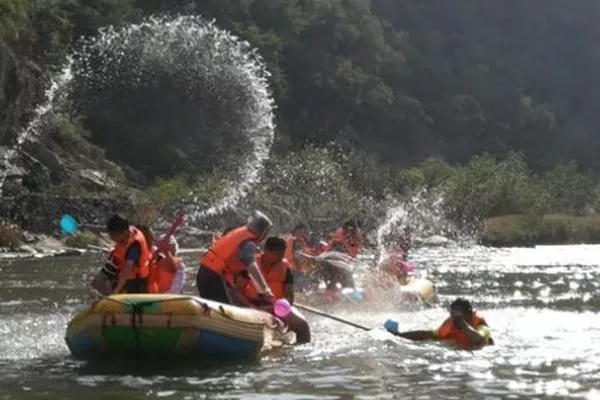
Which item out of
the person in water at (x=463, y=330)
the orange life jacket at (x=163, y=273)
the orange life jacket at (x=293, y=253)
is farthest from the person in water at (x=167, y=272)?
the orange life jacket at (x=293, y=253)

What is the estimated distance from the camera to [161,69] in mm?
69125

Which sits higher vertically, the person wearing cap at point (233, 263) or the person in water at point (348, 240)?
the person in water at point (348, 240)

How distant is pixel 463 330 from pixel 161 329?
3.71 m

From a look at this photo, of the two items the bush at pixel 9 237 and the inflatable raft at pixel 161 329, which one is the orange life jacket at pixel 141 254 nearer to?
the inflatable raft at pixel 161 329

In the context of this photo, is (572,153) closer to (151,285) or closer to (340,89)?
(340,89)

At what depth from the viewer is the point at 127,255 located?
11656 mm

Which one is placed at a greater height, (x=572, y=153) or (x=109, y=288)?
(x=572, y=153)

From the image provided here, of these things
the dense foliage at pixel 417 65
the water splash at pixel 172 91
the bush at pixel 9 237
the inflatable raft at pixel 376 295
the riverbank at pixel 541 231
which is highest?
the dense foliage at pixel 417 65

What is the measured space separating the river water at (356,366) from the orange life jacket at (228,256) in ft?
3.27

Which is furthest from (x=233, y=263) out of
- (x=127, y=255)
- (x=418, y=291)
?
(x=418, y=291)

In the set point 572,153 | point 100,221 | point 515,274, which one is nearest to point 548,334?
point 515,274

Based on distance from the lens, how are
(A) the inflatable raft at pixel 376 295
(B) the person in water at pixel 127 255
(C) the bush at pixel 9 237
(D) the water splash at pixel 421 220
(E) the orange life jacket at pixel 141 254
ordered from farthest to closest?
(D) the water splash at pixel 421 220 → (C) the bush at pixel 9 237 → (A) the inflatable raft at pixel 376 295 → (E) the orange life jacket at pixel 141 254 → (B) the person in water at pixel 127 255

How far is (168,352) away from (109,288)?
1279 millimetres

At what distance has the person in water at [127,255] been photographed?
1155 cm
